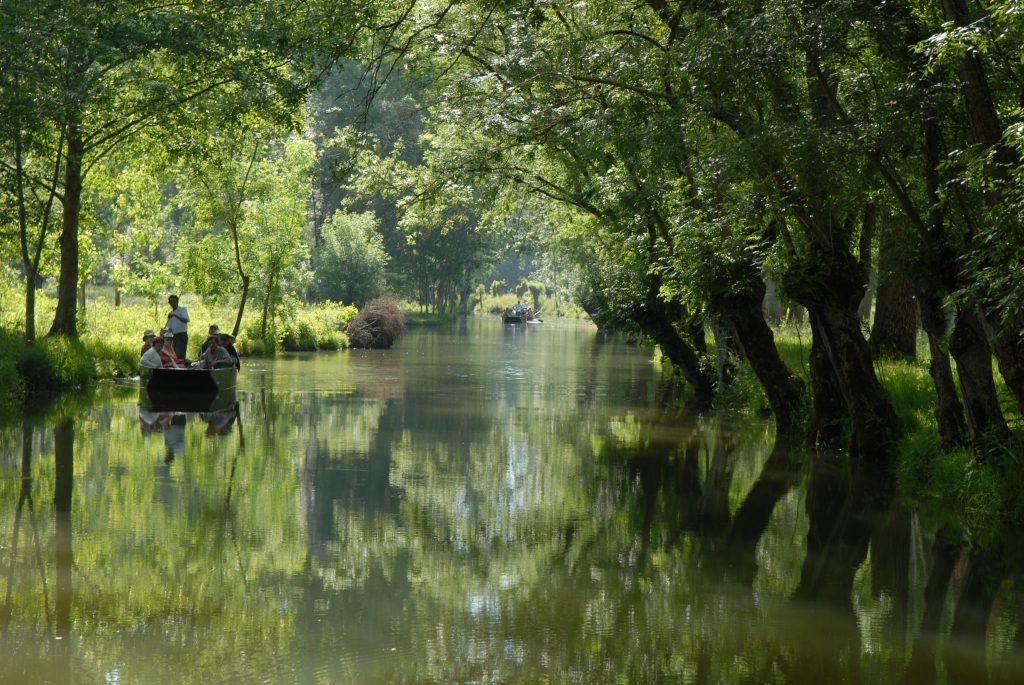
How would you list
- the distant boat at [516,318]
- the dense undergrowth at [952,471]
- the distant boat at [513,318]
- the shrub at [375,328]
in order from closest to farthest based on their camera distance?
the dense undergrowth at [952,471] → the shrub at [375,328] → the distant boat at [513,318] → the distant boat at [516,318]

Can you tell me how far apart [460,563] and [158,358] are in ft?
48.9

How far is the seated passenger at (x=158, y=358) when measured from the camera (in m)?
23.2

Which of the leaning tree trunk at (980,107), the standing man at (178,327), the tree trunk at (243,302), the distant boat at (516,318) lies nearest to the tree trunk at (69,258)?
the standing man at (178,327)

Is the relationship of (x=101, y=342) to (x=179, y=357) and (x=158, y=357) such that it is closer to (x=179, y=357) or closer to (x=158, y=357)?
(x=179, y=357)

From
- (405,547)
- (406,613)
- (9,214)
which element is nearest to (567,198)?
(9,214)

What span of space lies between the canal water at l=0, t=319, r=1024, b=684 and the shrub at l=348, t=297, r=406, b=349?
91.6ft

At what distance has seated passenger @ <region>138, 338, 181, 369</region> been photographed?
2316cm

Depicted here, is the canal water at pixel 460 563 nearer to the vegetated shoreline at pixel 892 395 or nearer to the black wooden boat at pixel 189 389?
the vegetated shoreline at pixel 892 395

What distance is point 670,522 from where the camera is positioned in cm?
1222

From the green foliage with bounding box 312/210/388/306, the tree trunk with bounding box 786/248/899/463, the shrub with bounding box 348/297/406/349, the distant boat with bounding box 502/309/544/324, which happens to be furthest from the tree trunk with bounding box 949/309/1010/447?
the distant boat with bounding box 502/309/544/324

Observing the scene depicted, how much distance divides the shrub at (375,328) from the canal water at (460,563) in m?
27.9

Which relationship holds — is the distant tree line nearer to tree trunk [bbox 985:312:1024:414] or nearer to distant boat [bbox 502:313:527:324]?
tree trunk [bbox 985:312:1024:414]

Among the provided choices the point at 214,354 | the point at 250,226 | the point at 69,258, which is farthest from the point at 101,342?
the point at 250,226

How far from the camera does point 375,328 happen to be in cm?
4775
